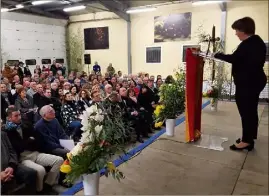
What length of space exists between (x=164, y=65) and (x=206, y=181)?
8423mm

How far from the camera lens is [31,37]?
11.2 metres

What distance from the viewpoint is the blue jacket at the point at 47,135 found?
101 inches

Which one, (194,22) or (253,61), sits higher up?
(194,22)

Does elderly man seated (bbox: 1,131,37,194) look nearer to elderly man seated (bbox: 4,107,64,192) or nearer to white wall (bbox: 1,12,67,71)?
elderly man seated (bbox: 4,107,64,192)

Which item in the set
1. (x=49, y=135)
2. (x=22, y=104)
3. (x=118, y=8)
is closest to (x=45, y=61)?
(x=118, y=8)

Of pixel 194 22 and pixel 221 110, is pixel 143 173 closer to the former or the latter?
pixel 221 110

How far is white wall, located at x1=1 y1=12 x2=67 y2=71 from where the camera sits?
33.8ft

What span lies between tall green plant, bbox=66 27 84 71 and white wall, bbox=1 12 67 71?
13.9 inches

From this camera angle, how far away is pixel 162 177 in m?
2.28

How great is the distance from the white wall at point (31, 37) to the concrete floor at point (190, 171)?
9.30 metres

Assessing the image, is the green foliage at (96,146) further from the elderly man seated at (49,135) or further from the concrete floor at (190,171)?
the elderly man seated at (49,135)

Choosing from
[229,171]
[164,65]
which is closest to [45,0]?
[164,65]

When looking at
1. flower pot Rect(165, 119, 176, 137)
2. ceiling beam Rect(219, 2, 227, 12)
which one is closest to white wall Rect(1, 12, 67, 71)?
ceiling beam Rect(219, 2, 227, 12)

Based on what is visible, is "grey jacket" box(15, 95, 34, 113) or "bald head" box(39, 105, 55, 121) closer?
"bald head" box(39, 105, 55, 121)
